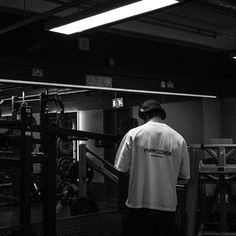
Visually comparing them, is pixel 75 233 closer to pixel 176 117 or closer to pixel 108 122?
pixel 108 122

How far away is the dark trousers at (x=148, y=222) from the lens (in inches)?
148

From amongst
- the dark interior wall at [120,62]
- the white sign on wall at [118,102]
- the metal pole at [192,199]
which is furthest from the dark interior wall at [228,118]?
the metal pole at [192,199]

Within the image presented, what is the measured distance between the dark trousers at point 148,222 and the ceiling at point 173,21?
286cm

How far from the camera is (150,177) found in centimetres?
377

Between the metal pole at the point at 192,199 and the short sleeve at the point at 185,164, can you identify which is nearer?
the short sleeve at the point at 185,164

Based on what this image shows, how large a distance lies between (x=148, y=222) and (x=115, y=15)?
201 cm

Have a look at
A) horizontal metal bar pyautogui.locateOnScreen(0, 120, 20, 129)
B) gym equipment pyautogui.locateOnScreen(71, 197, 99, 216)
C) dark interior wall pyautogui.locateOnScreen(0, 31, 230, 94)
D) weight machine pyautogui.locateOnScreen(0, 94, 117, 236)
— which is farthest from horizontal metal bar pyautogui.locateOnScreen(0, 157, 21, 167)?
dark interior wall pyautogui.locateOnScreen(0, 31, 230, 94)

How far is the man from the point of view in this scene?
12.4 ft

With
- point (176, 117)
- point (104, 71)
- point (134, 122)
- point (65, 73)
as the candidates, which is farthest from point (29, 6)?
point (176, 117)

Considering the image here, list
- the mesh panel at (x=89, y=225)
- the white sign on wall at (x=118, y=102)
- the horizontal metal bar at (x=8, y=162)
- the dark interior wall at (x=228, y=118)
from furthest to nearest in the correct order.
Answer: the dark interior wall at (x=228, y=118)
the white sign on wall at (x=118, y=102)
the mesh panel at (x=89, y=225)
the horizontal metal bar at (x=8, y=162)

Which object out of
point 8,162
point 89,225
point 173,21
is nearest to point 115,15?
point 8,162

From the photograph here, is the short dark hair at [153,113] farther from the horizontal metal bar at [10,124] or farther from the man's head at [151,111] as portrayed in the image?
the horizontal metal bar at [10,124]

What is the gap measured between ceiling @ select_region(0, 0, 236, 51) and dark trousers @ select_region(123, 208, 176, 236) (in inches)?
112

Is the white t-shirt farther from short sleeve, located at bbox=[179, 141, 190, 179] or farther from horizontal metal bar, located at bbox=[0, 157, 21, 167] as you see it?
horizontal metal bar, located at bbox=[0, 157, 21, 167]
